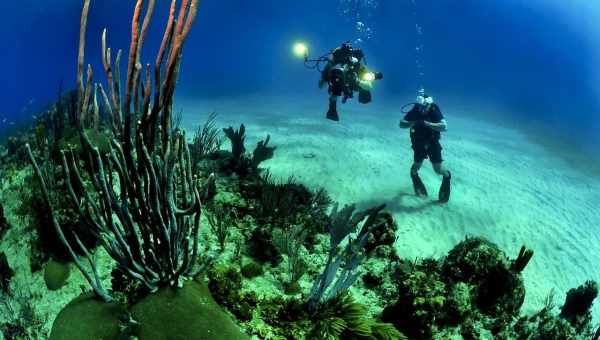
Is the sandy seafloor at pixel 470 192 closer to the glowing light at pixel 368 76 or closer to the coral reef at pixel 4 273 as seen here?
the glowing light at pixel 368 76

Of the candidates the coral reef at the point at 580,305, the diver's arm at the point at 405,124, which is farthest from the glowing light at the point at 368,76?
the coral reef at the point at 580,305

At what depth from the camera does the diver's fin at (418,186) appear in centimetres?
895

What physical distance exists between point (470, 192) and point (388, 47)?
223 ft

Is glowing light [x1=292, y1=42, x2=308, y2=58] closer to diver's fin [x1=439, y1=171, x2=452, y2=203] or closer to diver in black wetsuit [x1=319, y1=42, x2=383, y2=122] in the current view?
diver in black wetsuit [x1=319, y1=42, x2=383, y2=122]

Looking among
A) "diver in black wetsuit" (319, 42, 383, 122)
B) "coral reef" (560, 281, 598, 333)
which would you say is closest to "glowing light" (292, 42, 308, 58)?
"diver in black wetsuit" (319, 42, 383, 122)

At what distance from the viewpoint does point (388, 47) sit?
7144 cm

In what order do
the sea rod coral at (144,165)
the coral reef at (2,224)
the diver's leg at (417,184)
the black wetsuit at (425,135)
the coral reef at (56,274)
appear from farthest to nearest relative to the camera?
the diver's leg at (417,184), the black wetsuit at (425,135), the coral reef at (2,224), the coral reef at (56,274), the sea rod coral at (144,165)

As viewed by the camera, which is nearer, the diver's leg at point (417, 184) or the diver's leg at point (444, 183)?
the diver's leg at point (444, 183)

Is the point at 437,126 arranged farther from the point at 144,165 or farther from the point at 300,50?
the point at 144,165

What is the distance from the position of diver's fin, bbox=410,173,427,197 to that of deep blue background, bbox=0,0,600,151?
77.8ft

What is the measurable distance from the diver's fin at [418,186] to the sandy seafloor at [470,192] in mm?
209

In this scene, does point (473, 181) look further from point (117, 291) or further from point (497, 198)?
point (117, 291)

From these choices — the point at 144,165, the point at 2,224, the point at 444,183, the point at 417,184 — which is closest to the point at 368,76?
the point at 417,184

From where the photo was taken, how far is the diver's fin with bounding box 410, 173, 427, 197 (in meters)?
8.95
